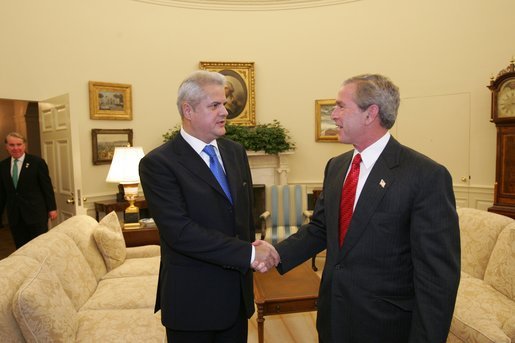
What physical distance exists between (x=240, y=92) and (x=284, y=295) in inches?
175

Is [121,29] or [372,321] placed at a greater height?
[121,29]

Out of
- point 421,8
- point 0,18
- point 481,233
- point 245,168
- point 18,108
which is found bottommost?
point 481,233

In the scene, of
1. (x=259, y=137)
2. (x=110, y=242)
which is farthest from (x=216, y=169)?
(x=259, y=137)

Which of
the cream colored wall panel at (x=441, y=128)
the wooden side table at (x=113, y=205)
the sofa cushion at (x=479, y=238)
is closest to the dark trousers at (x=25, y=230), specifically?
the wooden side table at (x=113, y=205)

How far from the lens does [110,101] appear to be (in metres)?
6.16

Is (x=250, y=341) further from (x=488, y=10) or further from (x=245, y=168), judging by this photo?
(x=488, y=10)

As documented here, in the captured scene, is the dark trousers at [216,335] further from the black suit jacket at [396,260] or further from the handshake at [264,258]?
the black suit jacket at [396,260]

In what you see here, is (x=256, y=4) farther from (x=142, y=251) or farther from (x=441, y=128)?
(x=142, y=251)

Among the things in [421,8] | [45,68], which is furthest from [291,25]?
[45,68]

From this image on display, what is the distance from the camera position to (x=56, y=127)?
5023 millimetres

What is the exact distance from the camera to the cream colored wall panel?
6062 millimetres

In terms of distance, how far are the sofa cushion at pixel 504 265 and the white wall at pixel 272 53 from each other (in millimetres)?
3129

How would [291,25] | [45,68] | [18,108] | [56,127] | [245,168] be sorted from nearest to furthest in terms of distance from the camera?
[245,168]
[56,127]
[45,68]
[291,25]
[18,108]

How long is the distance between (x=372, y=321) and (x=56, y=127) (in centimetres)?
466
